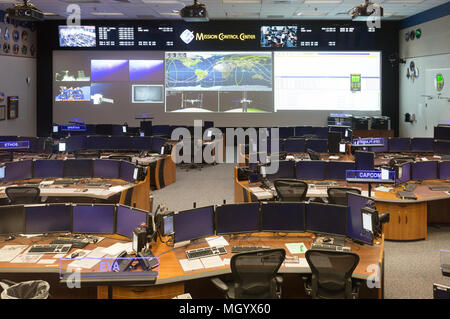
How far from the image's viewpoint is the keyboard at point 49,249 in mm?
4738

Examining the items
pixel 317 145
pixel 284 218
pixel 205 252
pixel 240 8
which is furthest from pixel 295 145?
pixel 205 252

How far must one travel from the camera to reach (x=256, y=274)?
4.12m

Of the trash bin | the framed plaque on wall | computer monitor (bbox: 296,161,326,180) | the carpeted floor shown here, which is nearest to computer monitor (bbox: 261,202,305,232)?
the carpeted floor

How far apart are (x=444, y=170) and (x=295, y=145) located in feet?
11.3

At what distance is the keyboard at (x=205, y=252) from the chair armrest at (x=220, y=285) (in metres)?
0.41

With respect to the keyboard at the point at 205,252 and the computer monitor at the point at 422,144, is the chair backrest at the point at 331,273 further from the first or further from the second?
the computer monitor at the point at 422,144

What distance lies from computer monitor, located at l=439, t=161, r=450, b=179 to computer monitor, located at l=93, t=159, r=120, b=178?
537cm

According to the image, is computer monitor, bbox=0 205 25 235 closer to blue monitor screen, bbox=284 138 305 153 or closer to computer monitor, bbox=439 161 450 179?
computer monitor, bbox=439 161 450 179

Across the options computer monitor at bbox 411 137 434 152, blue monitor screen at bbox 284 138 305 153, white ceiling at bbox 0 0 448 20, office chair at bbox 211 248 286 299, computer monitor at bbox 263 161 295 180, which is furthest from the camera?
white ceiling at bbox 0 0 448 20

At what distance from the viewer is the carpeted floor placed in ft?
17.6

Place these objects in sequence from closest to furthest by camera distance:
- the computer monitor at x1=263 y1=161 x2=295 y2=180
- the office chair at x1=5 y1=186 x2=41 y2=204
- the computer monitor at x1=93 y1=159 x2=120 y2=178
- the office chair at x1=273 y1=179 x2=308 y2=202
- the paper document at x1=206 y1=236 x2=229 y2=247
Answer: the paper document at x1=206 y1=236 x2=229 y2=247, the office chair at x1=5 y1=186 x2=41 y2=204, the office chair at x1=273 y1=179 x2=308 y2=202, the computer monitor at x1=263 y1=161 x2=295 y2=180, the computer monitor at x1=93 y1=159 x2=120 y2=178

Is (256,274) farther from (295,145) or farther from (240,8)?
(240,8)
